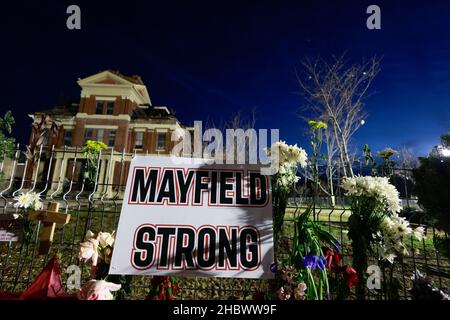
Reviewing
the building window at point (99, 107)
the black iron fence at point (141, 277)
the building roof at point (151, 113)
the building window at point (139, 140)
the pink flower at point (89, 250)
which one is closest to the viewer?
the pink flower at point (89, 250)

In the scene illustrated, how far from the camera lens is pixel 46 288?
174 cm

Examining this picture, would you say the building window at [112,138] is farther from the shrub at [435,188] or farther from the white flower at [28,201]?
the shrub at [435,188]

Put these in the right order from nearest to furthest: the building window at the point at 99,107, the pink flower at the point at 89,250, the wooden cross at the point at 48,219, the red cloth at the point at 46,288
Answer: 1. the red cloth at the point at 46,288
2. the pink flower at the point at 89,250
3. the wooden cross at the point at 48,219
4. the building window at the point at 99,107

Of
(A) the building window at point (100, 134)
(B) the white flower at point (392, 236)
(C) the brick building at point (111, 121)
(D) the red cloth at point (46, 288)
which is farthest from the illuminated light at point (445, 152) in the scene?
(A) the building window at point (100, 134)

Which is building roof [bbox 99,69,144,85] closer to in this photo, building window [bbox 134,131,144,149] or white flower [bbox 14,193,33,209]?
building window [bbox 134,131,144,149]

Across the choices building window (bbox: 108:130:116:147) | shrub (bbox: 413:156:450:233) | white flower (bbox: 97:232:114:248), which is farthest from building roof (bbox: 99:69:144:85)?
shrub (bbox: 413:156:450:233)

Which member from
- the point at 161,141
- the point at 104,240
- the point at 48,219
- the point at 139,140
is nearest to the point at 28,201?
the point at 48,219

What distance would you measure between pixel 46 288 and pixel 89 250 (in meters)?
0.34

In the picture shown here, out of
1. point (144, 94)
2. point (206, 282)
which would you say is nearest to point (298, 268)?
point (206, 282)

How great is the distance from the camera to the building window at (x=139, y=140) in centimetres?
2294

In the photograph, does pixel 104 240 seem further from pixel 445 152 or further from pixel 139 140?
pixel 139 140

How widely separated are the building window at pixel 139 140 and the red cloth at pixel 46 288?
72.7 feet
